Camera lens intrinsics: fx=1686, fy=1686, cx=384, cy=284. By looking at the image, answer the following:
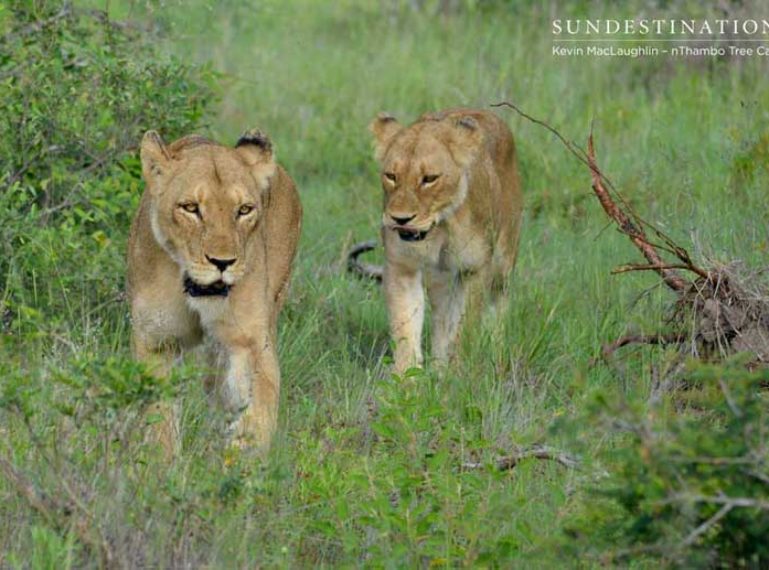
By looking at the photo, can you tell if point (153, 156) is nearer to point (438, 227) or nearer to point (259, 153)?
point (259, 153)

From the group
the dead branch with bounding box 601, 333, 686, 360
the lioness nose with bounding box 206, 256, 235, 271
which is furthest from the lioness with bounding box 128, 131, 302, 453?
the dead branch with bounding box 601, 333, 686, 360

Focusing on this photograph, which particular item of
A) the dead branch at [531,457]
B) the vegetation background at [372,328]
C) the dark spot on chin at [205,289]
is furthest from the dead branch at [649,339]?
the dark spot on chin at [205,289]

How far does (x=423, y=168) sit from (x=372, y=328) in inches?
27.2

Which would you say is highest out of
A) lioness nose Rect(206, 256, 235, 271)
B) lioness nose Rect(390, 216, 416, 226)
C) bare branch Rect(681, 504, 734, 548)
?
lioness nose Rect(206, 256, 235, 271)

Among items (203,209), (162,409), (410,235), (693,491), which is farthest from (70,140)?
(693,491)

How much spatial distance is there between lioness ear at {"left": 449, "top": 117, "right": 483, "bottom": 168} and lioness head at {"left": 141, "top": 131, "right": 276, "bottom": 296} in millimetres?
1845

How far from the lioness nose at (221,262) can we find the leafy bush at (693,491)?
1496 mm

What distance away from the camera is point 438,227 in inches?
271

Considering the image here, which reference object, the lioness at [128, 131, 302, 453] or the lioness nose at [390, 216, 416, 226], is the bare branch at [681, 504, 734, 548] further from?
the lioness nose at [390, 216, 416, 226]

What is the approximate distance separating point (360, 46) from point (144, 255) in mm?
6054

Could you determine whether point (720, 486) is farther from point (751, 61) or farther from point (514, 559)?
point (751, 61)

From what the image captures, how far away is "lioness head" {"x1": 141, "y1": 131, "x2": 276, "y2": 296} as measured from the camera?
195 inches

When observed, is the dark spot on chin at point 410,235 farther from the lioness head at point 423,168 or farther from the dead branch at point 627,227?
the dead branch at point 627,227

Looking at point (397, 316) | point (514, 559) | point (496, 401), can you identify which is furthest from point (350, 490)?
point (397, 316)
